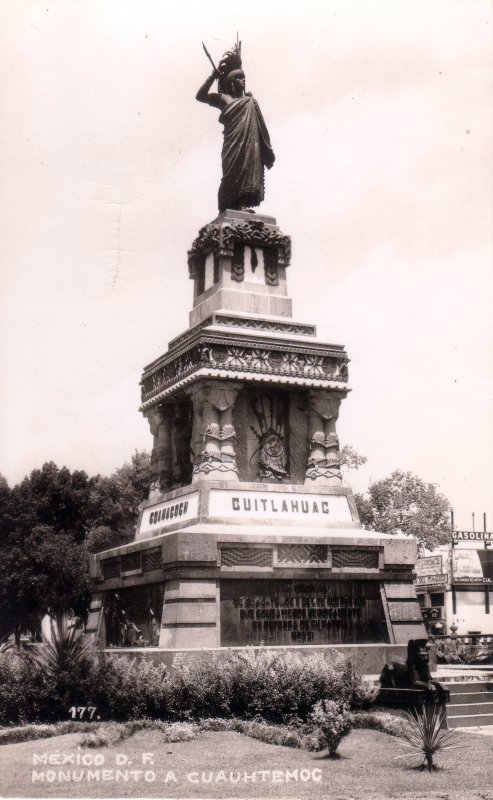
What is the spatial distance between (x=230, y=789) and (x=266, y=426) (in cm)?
1227

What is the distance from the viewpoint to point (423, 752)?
12.9 meters

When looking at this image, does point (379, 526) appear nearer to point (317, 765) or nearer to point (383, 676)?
point (383, 676)

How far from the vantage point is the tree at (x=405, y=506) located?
168 feet

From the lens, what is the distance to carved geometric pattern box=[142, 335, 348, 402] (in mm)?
22000

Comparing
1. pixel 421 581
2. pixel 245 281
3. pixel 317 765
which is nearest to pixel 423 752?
pixel 317 765

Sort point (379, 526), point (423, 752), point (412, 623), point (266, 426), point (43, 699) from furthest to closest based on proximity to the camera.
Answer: point (379, 526) < point (266, 426) < point (412, 623) < point (43, 699) < point (423, 752)

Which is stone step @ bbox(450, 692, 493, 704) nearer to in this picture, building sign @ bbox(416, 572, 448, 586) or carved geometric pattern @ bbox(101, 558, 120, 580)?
carved geometric pattern @ bbox(101, 558, 120, 580)

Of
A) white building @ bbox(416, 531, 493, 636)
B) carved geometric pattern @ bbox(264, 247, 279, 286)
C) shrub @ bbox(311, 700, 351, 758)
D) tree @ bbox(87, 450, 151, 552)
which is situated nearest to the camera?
shrub @ bbox(311, 700, 351, 758)

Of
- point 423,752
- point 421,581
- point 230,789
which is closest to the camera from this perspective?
point 230,789

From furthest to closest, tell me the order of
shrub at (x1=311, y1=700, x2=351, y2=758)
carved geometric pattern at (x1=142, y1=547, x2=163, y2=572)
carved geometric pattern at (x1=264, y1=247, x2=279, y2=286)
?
carved geometric pattern at (x1=264, y1=247, x2=279, y2=286)
carved geometric pattern at (x1=142, y1=547, x2=163, y2=572)
shrub at (x1=311, y1=700, x2=351, y2=758)

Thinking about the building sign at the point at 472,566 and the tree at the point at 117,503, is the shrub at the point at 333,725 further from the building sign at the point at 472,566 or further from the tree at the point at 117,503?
the building sign at the point at 472,566

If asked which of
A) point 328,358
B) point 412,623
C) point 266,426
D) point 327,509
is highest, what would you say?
point 328,358

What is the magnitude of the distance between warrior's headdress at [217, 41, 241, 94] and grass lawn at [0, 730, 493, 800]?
17903 millimetres

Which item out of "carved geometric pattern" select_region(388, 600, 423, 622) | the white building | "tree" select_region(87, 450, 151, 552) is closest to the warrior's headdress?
"carved geometric pattern" select_region(388, 600, 423, 622)
